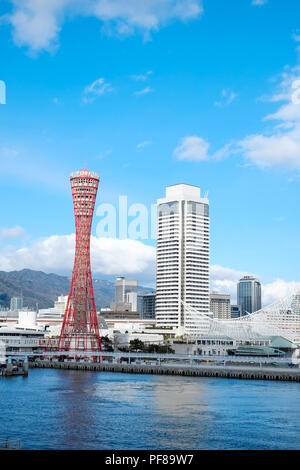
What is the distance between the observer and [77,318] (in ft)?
286

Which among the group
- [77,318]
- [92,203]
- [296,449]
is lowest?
[296,449]

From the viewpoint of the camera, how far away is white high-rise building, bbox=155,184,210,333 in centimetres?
13525

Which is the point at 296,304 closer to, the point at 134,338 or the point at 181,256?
the point at 134,338

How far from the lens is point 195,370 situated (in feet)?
241

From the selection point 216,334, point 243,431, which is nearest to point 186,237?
point 216,334

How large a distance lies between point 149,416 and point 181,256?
98781 mm

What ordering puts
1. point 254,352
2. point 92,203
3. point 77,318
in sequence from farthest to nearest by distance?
point 254,352 → point 77,318 → point 92,203

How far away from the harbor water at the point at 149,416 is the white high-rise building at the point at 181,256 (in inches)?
3018

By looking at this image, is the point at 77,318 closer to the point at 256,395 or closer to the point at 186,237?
the point at 256,395

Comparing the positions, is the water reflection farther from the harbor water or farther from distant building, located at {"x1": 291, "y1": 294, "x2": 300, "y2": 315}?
distant building, located at {"x1": 291, "y1": 294, "x2": 300, "y2": 315}

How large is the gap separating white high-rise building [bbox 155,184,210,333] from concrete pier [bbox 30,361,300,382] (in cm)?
5441

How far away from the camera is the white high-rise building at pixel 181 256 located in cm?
13525

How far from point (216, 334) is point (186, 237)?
26788mm

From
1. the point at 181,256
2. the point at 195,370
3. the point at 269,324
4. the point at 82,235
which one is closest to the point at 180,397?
the point at 195,370
